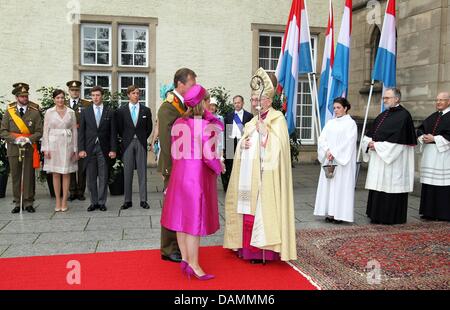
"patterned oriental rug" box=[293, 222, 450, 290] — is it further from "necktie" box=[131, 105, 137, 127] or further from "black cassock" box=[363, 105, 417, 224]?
"necktie" box=[131, 105, 137, 127]

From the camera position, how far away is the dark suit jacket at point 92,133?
24.2ft

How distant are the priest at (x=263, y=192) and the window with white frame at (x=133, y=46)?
8684mm

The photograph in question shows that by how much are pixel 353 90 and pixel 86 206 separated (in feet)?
27.5

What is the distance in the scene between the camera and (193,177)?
423cm

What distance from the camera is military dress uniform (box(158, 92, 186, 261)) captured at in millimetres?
4575

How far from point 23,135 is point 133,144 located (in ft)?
5.56

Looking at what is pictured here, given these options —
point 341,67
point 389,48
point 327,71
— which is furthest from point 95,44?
point 389,48

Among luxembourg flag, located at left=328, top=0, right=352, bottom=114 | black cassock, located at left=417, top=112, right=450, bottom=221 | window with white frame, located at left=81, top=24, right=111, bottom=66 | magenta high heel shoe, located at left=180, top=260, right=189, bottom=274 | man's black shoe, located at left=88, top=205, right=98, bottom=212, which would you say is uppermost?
window with white frame, located at left=81, top=24, right=111, bottom=66

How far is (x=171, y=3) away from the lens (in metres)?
12.6

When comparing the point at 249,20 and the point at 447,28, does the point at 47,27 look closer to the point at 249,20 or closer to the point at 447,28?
the point at 249,20

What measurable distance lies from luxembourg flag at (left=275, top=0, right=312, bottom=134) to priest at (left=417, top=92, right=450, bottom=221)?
7.39 ft

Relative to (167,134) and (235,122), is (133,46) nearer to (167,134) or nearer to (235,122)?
(235,122)

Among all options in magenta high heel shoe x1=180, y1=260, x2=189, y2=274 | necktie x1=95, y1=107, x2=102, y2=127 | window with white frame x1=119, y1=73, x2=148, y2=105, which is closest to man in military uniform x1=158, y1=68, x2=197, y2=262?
magenta high heel shoe x1=180, y1=260, x2=189, y2=274

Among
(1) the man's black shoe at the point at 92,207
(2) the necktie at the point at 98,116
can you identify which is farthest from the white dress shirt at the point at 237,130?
(1) the man's black shoe at the point at 92,207
